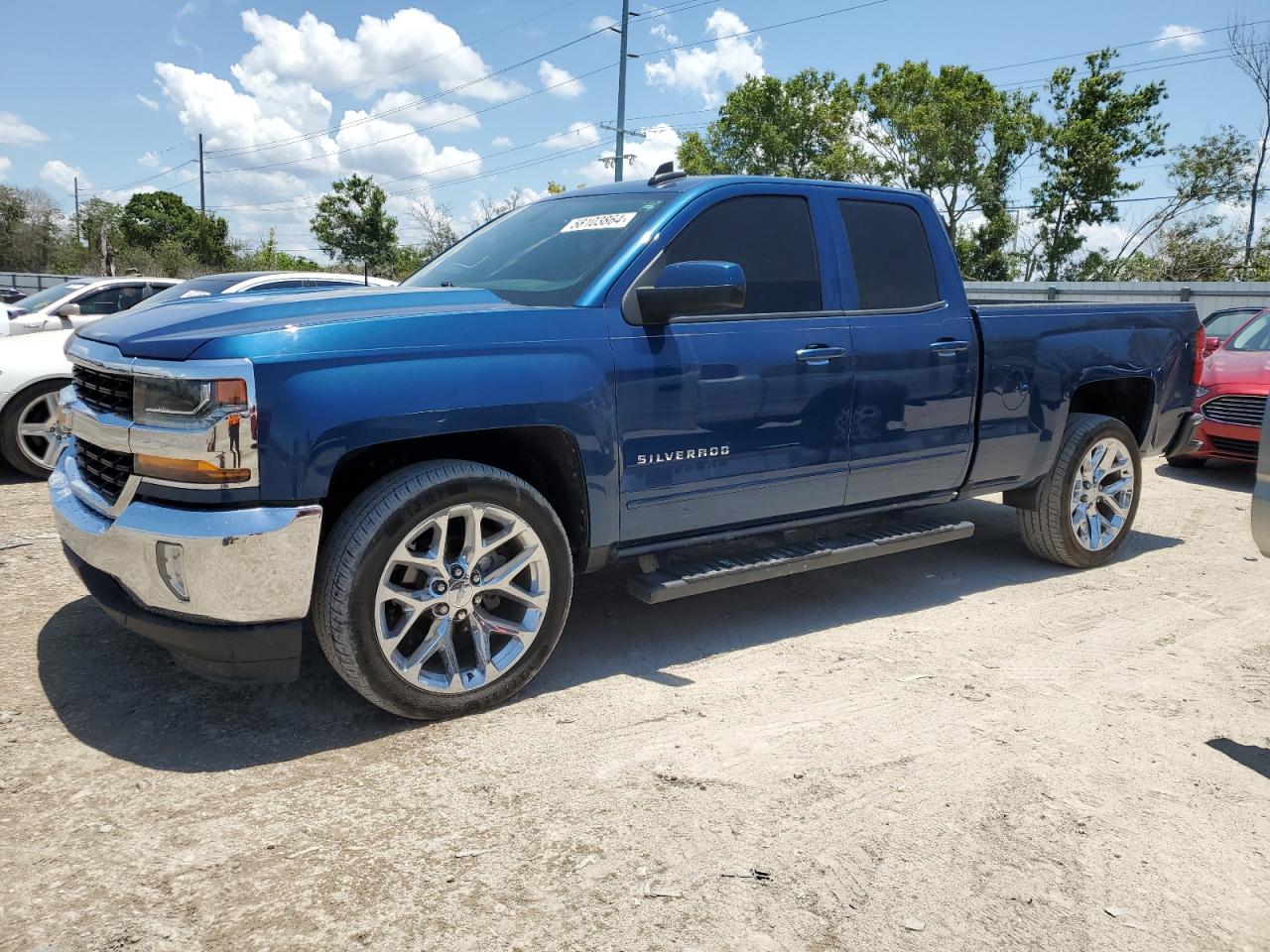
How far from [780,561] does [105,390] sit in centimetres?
262

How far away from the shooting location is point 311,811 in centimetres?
274

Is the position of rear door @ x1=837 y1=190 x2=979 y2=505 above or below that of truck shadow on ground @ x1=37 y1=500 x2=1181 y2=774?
above

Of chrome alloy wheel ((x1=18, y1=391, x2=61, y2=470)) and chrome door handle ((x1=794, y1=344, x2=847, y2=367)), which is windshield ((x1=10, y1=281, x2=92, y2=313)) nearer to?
chrome alloy wheel ((x1=18, y1=391, x2=61, y2=470))

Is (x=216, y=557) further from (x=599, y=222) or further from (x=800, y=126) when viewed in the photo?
(x=800, y=126)

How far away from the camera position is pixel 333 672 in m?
3.71

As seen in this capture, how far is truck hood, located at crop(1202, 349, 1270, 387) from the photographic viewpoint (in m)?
8.34

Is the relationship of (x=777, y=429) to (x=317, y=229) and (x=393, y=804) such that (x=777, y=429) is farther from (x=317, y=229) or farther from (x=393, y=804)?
(x=317, y=229)

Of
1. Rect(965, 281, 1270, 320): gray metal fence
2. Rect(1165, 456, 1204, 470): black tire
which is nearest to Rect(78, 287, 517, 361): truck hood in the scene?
Rect(1165, 456, 1204, 470): black tire

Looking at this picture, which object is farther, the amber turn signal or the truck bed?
the truck bed

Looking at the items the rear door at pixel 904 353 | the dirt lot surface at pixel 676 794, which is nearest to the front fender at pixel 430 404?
the dirt lot surface at pixel 676 794

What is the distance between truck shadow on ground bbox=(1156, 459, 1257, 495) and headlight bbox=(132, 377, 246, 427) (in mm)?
8146

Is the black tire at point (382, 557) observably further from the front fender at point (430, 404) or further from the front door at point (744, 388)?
the front door at point (744, 388)

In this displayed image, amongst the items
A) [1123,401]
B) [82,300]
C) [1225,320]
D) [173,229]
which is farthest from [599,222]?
[173,229]

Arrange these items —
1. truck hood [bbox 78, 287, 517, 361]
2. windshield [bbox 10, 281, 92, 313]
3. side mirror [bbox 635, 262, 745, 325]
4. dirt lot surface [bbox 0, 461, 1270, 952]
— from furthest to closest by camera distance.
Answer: windshield [bbox 10, 281, 92, 313] → side mirror [bbox 635, 262, 745, 325] → truck hood [bbox 78, 287, 517, 361] → dirt lot surface [bbox 0, 461, 1270, 952]
